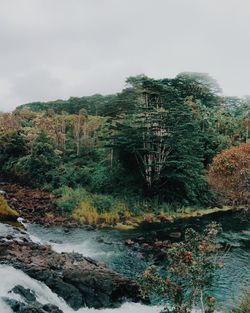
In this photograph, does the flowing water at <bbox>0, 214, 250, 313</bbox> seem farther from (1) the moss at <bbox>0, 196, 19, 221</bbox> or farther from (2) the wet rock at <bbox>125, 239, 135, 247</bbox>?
(1) the moss at <bbox>0, 196, 19, 221</bbox>

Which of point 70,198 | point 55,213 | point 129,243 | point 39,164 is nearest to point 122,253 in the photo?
point 129,243

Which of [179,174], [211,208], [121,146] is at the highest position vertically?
[121,146]

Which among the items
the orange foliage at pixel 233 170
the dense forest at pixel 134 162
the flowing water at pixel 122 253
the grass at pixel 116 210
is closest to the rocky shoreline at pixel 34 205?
the grass at pixel 116 210

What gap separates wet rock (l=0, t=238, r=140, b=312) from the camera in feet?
57.2

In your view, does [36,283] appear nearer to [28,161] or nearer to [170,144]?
[170,144]

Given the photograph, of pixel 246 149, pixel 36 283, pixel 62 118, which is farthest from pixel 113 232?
pixel 62 118

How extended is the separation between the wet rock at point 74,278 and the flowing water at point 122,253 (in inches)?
14.4

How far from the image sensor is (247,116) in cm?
6125

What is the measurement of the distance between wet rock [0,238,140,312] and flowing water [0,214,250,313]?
0.37 meters

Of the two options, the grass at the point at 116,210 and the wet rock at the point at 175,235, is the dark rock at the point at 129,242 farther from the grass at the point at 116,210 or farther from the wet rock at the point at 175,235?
the grass at the point at 116,210

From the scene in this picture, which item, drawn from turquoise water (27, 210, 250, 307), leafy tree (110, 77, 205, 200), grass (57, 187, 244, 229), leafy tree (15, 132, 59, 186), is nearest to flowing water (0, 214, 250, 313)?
turquoise water (27, 210, 250, 307)

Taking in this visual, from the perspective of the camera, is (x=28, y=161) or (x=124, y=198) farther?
(x=28, y=161)

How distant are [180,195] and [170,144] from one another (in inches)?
191

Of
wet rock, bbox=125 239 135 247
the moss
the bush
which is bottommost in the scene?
wet rock, bbox=125 239 135 247
